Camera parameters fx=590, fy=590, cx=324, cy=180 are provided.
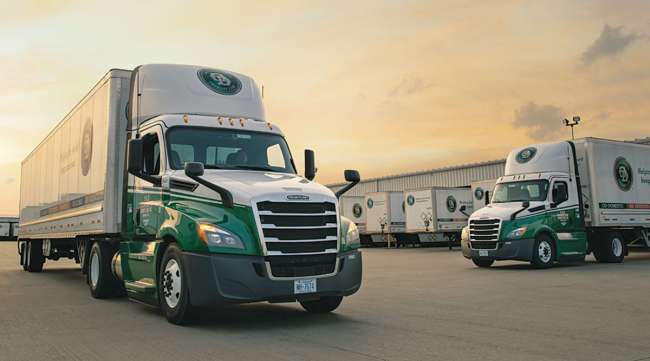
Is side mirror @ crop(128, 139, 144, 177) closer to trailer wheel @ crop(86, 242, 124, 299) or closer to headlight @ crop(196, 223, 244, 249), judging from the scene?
headlight @ crop(196, 223, 244, 249)

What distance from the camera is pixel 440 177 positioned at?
51.0 meters

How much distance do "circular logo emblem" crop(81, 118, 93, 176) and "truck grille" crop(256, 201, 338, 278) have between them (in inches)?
223

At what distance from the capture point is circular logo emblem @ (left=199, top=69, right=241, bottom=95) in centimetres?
1007

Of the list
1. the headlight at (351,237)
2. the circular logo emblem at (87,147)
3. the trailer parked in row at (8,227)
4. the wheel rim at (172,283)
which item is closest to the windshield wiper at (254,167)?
the headlight at (351,237)

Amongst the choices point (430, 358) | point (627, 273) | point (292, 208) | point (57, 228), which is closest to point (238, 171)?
point (292, 208)

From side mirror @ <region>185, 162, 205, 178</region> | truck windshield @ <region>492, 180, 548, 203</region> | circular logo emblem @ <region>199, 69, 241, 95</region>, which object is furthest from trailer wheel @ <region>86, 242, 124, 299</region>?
truck windshield @ <region>492, 180, 548, 203</region>

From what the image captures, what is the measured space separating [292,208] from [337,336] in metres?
1.72

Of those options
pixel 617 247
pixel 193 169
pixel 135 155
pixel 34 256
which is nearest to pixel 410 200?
pixel 617 247

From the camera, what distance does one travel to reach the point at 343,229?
8320 millimetres

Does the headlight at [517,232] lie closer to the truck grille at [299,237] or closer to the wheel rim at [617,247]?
the wheel rim at [617,247]

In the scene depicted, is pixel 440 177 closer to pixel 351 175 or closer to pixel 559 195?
pixel 559 195

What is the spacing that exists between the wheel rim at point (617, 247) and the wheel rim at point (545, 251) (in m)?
3.85

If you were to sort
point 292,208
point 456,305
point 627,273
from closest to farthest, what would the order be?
point 292,208 → point 456,305 → point 627,273

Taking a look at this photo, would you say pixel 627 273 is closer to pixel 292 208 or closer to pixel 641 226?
pixel 641 226
